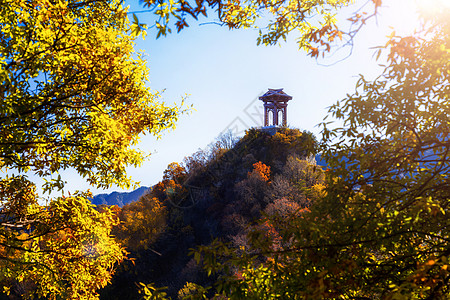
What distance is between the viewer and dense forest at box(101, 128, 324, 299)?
35188 mm

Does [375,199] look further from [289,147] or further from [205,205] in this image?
[205,205]

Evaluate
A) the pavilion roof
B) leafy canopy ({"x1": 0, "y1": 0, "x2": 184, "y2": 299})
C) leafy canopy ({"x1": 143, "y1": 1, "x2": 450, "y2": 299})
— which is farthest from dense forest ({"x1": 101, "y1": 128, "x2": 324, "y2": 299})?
leafy canopy ({"x1": 143, "y1": 1, "x2": 450, "y2": 299})

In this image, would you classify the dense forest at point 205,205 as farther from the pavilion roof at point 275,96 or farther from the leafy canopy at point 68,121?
the leafy canopy at point 68,121

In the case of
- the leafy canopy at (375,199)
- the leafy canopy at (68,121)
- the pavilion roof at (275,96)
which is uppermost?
the pavilion roof at (275,96)

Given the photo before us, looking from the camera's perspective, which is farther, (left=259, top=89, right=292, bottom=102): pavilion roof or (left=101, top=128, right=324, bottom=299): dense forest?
(left=259, top=89, right=292, bottom=102): pavilion roof

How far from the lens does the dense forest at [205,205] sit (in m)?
35.2

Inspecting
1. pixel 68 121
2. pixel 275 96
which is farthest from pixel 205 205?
pixel 68 121

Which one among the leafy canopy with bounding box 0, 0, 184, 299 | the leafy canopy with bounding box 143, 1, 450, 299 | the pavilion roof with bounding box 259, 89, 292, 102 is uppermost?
the pavilion roof with bounding box 259, 89, 292, 102

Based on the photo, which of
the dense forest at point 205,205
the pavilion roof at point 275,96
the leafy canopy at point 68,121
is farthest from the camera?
the pavilion roof at point 275,96

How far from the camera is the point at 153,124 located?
27.9 ft

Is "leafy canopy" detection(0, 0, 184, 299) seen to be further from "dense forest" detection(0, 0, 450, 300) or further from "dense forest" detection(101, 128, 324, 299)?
"dense forest" detection(101, 128, 324, 299)

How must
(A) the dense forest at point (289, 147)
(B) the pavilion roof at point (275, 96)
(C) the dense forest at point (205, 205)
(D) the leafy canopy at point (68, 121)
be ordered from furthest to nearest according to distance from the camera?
(B) the pavilion roof at point (275, 96), (C) the dense forest at point (205, 205), (D) the leafy canopy at point (68, 121), (A) the dense forest at point (289, 147)

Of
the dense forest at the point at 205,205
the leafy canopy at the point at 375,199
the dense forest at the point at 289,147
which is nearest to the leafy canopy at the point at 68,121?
the dense forest at the point at 289,147

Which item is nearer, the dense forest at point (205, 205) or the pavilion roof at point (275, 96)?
the dense forest at point (205, 205)
